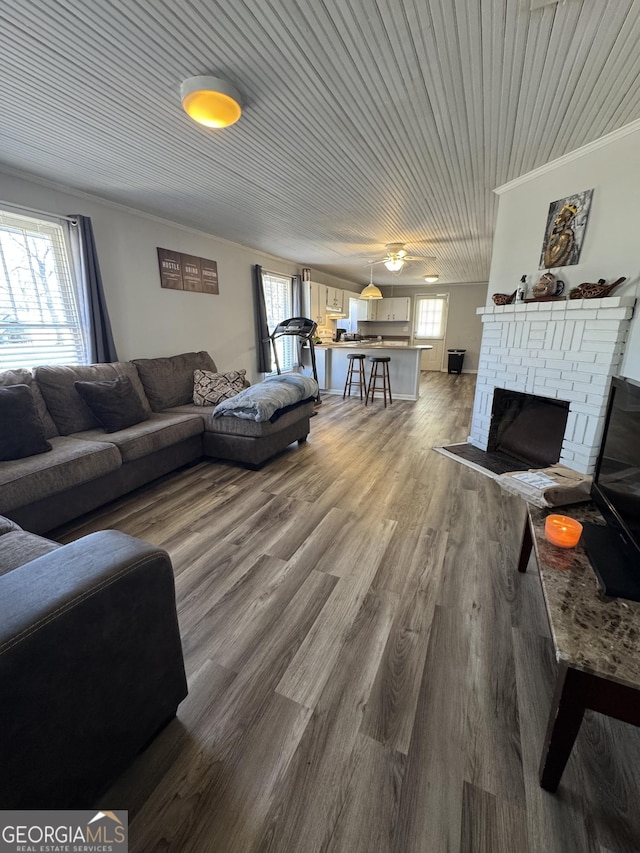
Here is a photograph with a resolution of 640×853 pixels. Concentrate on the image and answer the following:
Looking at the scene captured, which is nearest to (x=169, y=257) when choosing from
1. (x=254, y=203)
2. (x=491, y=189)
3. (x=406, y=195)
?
(x=254, y=203)

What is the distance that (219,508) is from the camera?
251cm

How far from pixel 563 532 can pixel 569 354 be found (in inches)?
86.6

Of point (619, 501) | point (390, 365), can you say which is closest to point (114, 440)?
point (619, 501)

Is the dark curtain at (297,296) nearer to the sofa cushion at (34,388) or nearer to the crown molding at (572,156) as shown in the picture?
the crown molding at (572,156)

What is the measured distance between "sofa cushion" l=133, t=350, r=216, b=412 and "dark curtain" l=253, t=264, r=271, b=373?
1614mm

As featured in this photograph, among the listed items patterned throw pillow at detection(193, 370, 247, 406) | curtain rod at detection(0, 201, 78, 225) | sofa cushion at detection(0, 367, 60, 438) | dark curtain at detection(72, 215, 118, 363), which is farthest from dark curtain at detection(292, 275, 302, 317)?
sofa cushion at detection(0, 367, 60, 438)

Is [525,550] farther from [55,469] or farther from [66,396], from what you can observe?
[66,396]

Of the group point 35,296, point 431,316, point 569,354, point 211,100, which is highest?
point 211,100

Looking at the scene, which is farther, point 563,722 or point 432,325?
point 432,325

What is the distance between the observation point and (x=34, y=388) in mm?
2539

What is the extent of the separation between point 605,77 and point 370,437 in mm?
3234

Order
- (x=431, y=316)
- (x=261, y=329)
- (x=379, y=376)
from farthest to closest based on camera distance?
1. (x=431, y=316)
2. (x=379, y=376)
3. (x=261, y=329)

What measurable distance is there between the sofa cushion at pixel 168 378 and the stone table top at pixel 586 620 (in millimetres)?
3433

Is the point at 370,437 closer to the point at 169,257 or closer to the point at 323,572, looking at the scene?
the point at 323,572
